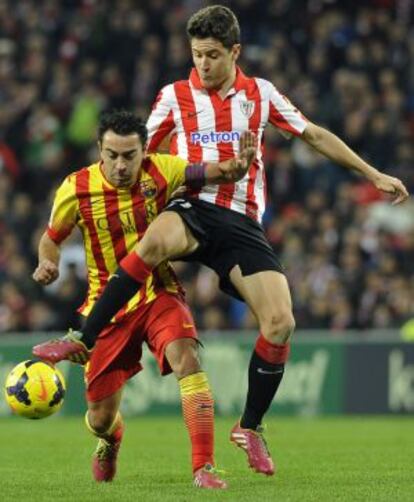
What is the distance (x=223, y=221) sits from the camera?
26.5 ft

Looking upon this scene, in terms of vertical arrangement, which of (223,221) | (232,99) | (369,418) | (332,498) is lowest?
(369,418)

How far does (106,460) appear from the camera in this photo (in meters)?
8.45

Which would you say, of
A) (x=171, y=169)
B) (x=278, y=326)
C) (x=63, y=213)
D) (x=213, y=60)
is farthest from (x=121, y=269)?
(x=213, y=60)

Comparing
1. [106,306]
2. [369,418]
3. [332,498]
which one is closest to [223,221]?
[106,306]

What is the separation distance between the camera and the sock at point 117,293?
767cm

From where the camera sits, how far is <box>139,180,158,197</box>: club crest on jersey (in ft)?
26.2

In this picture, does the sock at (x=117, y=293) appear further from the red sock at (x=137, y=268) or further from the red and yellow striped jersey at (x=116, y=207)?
the red and yellow striped jersey at (x=116, y=207)

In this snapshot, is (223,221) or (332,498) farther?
(223,221)

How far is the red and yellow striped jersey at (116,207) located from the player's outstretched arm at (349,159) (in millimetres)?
787

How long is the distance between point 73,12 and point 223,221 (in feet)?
44.4

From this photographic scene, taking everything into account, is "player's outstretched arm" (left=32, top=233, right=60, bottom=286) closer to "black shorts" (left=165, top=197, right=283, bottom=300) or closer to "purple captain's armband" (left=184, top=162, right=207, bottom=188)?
"black shorts" (left=165, top=197, right=283, bottom=300)

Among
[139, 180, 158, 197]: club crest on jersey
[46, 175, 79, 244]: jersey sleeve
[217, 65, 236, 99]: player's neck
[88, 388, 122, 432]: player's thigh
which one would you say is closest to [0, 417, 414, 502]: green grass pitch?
[88, 388, 122, 432]: player's thigh

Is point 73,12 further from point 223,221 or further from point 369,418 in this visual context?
point 223,221

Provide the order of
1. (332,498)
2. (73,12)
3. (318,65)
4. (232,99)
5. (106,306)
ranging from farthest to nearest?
1. (73,12)
2. (318,65)
3. (232,99)
4. (106,306)
5. (332,498)
